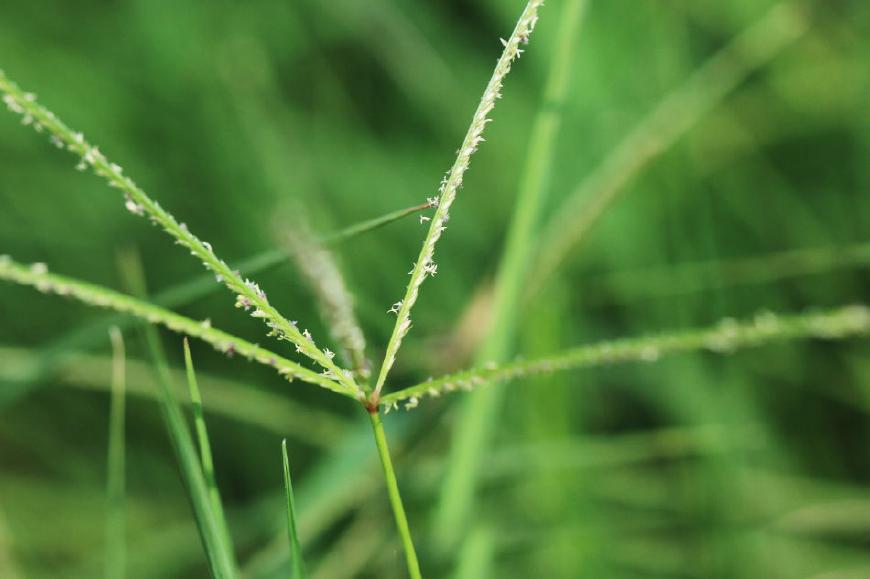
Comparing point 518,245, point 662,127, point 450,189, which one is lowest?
point 450,189

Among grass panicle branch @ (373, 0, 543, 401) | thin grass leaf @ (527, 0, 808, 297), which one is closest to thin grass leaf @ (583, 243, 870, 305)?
thin grass leaf @ (527, 0, 808, 297)

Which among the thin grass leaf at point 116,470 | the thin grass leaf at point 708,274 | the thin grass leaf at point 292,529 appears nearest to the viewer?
the thin grass leaf at point 292,529

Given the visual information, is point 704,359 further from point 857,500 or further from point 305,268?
point 305,268

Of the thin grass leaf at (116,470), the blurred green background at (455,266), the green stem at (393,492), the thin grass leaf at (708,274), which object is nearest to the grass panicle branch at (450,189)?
the green stem at (393,492)

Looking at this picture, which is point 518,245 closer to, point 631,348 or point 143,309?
point 631,348

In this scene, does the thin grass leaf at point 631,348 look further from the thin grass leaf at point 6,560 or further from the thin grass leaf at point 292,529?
the thin grass leaf at point 6,560

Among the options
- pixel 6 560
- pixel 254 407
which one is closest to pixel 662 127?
pixel 254 407

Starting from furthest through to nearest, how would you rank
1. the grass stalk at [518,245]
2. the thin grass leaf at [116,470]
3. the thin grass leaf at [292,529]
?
the grass stalk at [518,245] < the thin grass leaf at [116,470] < the thin grass leaf at [292,529]
